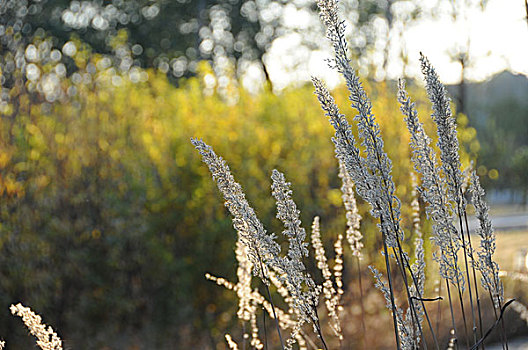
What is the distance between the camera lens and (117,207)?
16.2 feet

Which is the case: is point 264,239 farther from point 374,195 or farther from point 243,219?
point 374,195

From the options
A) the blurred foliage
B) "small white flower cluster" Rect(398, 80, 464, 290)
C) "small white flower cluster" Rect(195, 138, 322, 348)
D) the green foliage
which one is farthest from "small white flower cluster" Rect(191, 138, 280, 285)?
the blurred foliage

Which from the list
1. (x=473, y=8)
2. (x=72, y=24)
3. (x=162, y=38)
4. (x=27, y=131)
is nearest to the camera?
(x=27, y=131)

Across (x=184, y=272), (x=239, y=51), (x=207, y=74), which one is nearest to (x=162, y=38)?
(x=239, y=51)

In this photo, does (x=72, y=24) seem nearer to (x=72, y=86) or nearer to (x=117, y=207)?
(x=72, y=86)

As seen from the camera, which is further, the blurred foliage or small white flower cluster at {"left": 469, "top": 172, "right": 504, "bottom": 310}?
the blurred foliage

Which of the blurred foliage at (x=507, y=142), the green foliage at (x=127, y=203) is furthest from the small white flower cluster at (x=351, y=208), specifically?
the blurred foliage at (x=507, y=142)

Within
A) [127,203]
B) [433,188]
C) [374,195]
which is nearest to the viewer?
[374,195]

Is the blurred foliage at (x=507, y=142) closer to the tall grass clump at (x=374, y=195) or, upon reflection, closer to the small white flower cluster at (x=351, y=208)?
the small white flower cluster at (x=351, y=208)

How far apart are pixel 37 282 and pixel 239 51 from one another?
1781 cm

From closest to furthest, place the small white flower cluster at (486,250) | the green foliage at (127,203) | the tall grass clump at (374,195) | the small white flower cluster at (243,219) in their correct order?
the tall grass clump at (374,195) → the small white flower cluster at (243,219) → the small white flower cluster at (486,250) → the green foliage at (127,203)

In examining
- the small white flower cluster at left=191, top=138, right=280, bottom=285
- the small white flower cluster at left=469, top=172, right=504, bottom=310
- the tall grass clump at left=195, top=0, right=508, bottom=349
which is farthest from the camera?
the small white flower cluster at left=469, top=172, right=504, bottom=310

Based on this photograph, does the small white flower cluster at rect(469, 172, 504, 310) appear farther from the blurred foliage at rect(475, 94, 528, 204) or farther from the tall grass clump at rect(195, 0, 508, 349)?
the blurred foliage at rect(475, 94, 528, 204)

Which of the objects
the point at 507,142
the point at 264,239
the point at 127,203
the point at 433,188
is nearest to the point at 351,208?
the point at 433,188
